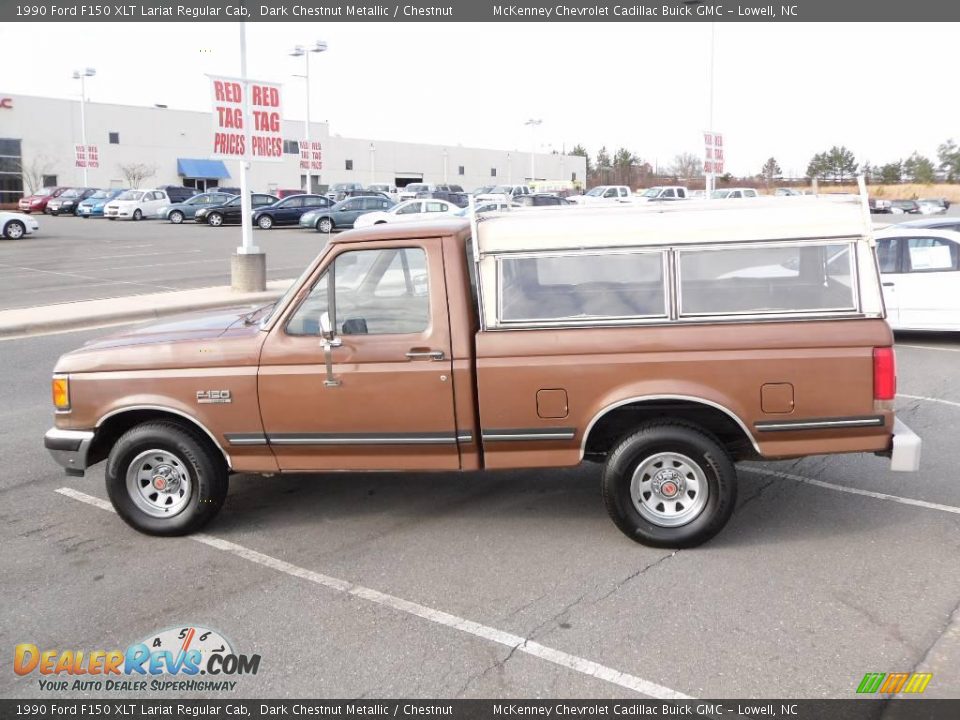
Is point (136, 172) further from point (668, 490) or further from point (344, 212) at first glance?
point (668, 490)

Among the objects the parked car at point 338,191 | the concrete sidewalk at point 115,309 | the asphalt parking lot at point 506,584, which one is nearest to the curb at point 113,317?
the concrete sidewalk at point 115,309

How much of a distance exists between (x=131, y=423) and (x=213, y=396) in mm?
720

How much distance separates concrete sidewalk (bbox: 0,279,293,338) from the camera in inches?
553

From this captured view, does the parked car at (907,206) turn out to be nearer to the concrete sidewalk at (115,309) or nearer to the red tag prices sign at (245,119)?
the concrete sidewalk at (115,309)

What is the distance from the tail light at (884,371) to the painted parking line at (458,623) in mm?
2227

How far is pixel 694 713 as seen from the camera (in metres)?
3.62

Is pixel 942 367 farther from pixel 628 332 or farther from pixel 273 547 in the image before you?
pixel 273 547

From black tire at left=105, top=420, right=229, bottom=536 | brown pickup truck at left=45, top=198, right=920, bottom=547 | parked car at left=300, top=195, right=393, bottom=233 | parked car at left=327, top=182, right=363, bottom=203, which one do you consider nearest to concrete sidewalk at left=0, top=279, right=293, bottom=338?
black tire at left=105, top=420, right=229, bottom=536

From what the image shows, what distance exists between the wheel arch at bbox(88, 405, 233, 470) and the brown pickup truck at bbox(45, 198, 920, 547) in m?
0.02

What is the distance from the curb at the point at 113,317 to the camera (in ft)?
45.2

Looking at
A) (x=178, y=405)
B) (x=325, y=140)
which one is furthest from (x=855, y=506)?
(x=325, y=140)

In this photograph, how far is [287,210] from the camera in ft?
137

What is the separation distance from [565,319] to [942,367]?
733 centimetres

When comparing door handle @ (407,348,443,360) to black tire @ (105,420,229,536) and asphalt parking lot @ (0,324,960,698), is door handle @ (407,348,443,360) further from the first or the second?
black tire @ (105,420,229,536)
